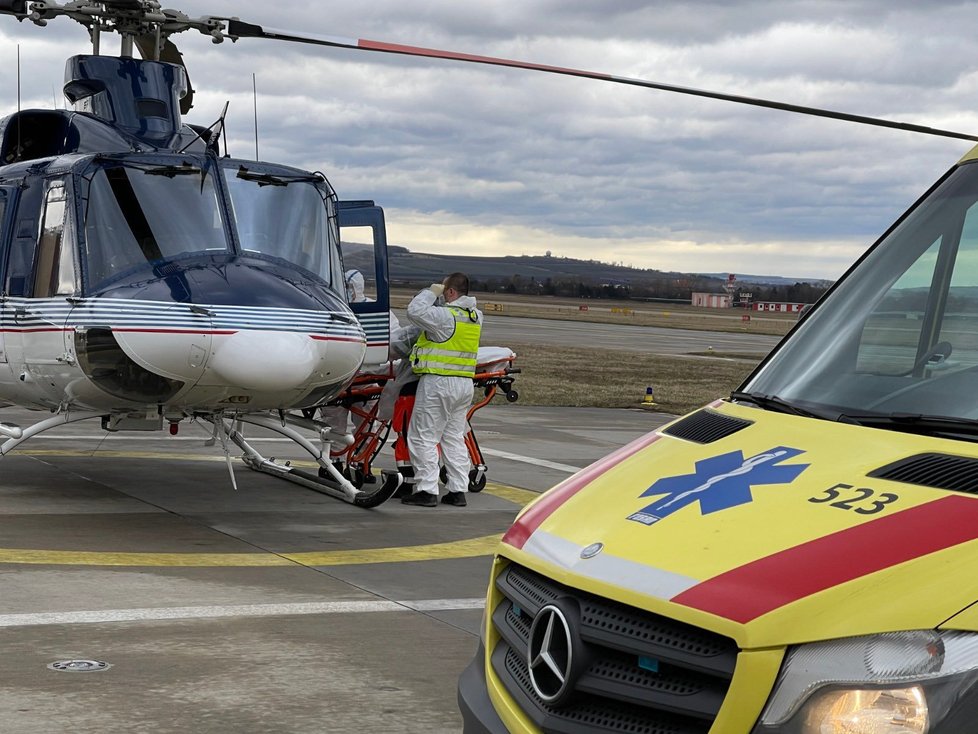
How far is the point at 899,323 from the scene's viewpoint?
4.19 metres

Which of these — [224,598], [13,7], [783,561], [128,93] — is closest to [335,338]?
[224,598]

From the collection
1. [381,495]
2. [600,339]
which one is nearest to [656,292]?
[600,339]

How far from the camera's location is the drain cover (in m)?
5.79

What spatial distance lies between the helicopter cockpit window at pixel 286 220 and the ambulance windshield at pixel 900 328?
6596mm

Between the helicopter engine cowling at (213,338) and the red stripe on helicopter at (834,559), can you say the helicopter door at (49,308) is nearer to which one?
the helicopter engine cowling at (213,338)

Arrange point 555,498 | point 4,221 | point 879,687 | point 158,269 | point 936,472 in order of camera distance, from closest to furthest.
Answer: point 879,687, point 936,472, point 555,498, point 158,269, point 4,221

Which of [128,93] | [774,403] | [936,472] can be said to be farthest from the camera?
[128,93]

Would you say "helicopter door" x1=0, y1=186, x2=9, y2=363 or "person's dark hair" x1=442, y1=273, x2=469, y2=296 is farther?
"person's dark hair" x1=442, y1=273, x2=469, y2=296

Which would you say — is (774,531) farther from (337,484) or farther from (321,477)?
(321,477)

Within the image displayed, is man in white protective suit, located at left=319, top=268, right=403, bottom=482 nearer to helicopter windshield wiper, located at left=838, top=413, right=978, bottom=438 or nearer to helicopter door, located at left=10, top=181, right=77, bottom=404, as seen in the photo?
helicopter door, located at left=10, top=181, right=77, bottom=404

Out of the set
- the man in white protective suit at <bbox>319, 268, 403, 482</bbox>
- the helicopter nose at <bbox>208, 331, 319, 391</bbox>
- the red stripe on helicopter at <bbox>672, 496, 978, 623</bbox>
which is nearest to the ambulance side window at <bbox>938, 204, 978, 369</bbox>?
the red stripe on helicopter at <bbox>672, 496, 978, 623</bbox>

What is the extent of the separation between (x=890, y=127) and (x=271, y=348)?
4.56 metres

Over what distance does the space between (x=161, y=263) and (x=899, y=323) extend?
6.69m

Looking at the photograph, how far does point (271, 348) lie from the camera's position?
9.03 metres
